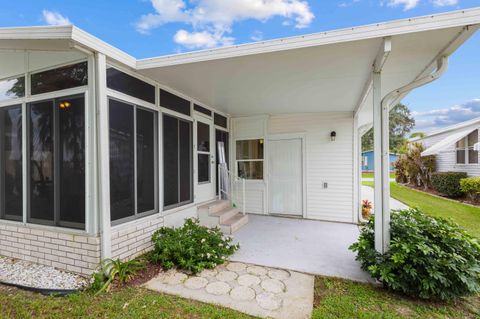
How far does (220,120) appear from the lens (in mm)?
5969

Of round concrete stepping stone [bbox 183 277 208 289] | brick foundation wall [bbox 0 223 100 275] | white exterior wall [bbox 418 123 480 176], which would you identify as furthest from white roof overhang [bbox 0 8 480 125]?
white exterior wall [bbox 418 123 480 176]

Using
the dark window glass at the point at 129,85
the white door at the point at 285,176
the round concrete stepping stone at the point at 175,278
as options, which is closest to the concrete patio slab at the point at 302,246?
the white door at the point at 285,176

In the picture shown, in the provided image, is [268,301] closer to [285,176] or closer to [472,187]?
[285,176]

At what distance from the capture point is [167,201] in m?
3.94

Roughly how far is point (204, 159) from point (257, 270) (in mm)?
2840

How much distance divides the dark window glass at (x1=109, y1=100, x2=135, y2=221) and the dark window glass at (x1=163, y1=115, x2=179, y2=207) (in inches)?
27.6

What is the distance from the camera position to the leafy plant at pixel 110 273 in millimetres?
2541

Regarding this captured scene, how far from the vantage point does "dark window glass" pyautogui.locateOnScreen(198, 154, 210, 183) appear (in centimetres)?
502

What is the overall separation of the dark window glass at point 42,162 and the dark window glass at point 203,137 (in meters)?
2.53

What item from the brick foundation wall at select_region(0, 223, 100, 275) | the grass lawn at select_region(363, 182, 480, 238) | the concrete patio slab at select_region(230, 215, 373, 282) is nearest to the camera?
the brick foundation wall at select_region(0, 223, 100, 275)

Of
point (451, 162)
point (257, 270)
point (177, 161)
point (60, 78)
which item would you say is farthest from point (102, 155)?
point (451, 162)

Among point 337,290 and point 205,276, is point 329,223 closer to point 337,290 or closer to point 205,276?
point 337,290

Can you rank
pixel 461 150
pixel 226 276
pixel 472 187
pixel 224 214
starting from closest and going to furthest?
pixel 226 276 < pixel 224 214 < pixel 472 187 < pixel 461 150

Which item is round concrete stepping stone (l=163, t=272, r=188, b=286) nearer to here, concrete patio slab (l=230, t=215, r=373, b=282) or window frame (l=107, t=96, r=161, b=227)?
concrete patio slab (l=230, t=215, r=373, b=282)
